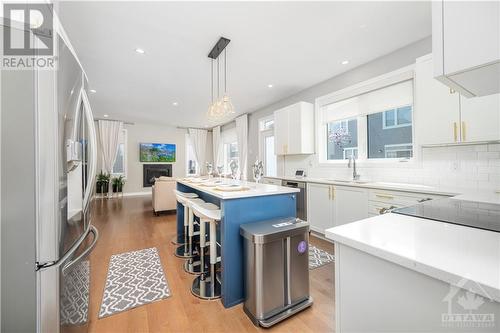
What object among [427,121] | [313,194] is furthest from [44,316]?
[427,121]

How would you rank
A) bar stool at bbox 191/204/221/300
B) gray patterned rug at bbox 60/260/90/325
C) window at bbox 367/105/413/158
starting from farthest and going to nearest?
window at bbox 367/105/413/158
bar stool at bbox 191/204/221/300
gray patterned rug at bbox 60/260/90/325

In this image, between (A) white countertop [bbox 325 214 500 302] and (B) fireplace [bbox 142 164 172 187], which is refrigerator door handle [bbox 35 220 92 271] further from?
(B) fireplace [bbox 142 164 172 187]

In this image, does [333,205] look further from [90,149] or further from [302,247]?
[90,149]

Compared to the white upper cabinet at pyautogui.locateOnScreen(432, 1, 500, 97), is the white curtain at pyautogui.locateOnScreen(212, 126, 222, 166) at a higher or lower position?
higher

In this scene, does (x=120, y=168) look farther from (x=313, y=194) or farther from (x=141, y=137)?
(x=313, y=194)

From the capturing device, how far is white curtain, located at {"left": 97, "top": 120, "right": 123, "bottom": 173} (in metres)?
6.98

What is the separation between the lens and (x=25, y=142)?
2.83 feet

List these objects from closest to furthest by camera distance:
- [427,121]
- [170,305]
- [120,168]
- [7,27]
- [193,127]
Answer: [7,27] < [170,305] < [427,121] < [120,168] < [193,127]

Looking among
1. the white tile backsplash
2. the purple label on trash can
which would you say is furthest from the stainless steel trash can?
the white tile backsplash

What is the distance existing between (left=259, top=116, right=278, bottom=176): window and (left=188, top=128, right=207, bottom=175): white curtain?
384 centimetres

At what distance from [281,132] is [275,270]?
322 cm

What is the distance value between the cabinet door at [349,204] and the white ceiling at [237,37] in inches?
75.6

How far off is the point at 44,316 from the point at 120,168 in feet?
25.3

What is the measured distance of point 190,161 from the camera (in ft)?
28.9
